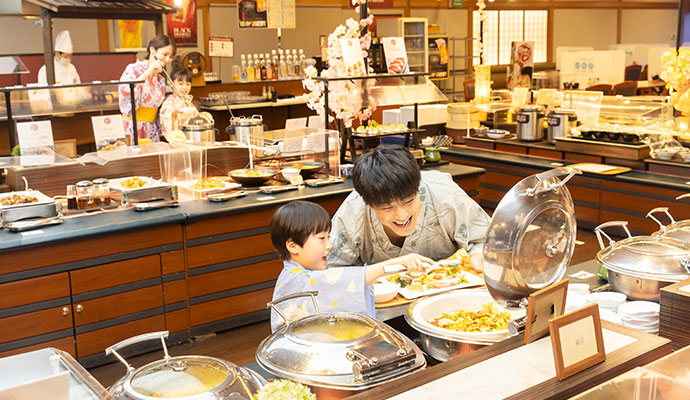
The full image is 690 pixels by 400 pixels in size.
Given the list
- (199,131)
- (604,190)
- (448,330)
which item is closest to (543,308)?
(448,330)

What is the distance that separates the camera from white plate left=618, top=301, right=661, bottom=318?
197 cm

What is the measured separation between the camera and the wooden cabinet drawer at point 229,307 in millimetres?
4277

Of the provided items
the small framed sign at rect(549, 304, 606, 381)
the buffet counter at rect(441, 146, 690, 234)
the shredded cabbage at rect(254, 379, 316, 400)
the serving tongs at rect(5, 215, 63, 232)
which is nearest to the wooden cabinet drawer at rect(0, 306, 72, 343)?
the serving tongs at rect(5, 215, 63, 232)

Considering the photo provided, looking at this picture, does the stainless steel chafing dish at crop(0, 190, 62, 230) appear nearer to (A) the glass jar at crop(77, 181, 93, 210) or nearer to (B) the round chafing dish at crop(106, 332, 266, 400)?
(A) the glass jar at crop(77, 181, 93, 210)

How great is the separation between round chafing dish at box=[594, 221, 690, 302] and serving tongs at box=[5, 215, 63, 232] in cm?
297

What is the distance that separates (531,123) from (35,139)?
495 cm

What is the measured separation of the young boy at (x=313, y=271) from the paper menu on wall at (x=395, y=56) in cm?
312

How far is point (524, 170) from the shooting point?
7055 mm

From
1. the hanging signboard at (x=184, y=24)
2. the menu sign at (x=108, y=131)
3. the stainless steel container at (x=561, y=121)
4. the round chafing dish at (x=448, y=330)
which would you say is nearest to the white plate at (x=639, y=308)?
the round chafing dish at (x=448, y=330)

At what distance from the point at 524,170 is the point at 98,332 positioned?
4635mm

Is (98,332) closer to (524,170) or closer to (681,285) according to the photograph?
(681,285)

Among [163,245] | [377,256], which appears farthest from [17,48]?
[377,256]

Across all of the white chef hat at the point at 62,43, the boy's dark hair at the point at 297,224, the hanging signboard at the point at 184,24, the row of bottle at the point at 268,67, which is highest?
the hanging signboard at the point at 184,24

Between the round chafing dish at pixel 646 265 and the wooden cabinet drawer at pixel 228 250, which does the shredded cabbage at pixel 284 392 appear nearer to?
the round chafing dish at pixel 646 265
